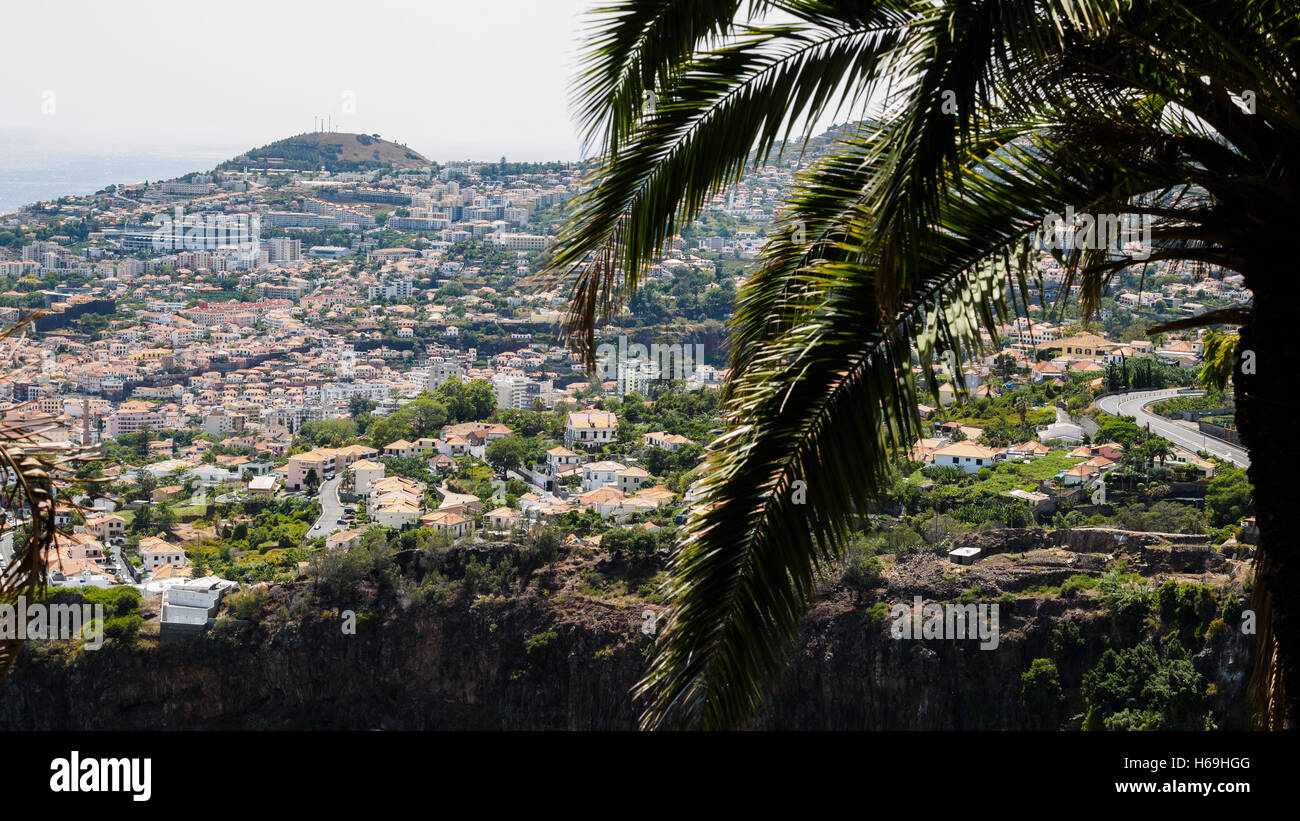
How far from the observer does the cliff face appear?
16188 mm

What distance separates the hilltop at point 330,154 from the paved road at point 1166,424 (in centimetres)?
6872

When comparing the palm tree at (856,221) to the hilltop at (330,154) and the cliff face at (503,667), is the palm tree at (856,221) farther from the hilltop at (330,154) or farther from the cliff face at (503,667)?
the hilltop at (330,154)

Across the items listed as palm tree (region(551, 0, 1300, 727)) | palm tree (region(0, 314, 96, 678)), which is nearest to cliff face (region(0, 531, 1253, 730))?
palm tree (region(551, 0, 1300, 727))

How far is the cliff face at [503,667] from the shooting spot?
16188mm

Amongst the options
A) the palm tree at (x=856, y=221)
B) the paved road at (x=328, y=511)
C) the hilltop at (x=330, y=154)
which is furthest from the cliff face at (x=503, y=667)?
the hilltop at (x=330, y=154)

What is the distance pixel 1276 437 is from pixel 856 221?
0.79m

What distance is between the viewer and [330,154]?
274ft

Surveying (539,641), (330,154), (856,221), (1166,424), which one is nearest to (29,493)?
(856,221)

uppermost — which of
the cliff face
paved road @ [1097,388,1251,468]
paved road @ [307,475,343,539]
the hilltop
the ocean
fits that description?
the hilltop

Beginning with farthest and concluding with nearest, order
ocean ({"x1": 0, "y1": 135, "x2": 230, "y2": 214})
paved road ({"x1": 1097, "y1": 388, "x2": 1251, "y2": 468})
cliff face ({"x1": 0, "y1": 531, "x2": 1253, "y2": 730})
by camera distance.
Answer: ocean ({"x1": 0, "y1": 135, "x2": 230, "y2": 214})
paved road ({"x1": 1097, "y1": 388, "x2": 1251, "y2": 468})
cliff face ({"x1": 0, "y1": 531, "x2": 1253, "y2": 730})

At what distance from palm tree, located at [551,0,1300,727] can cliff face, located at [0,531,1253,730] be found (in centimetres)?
1456

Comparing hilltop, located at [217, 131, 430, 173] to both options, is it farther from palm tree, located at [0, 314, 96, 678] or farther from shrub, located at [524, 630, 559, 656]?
palm tree, located at [0, 314, 96, 678]

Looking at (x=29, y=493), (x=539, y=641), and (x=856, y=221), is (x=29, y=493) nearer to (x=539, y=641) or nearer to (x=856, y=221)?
(x=856, y=221)

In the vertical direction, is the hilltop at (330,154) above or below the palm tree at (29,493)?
above
